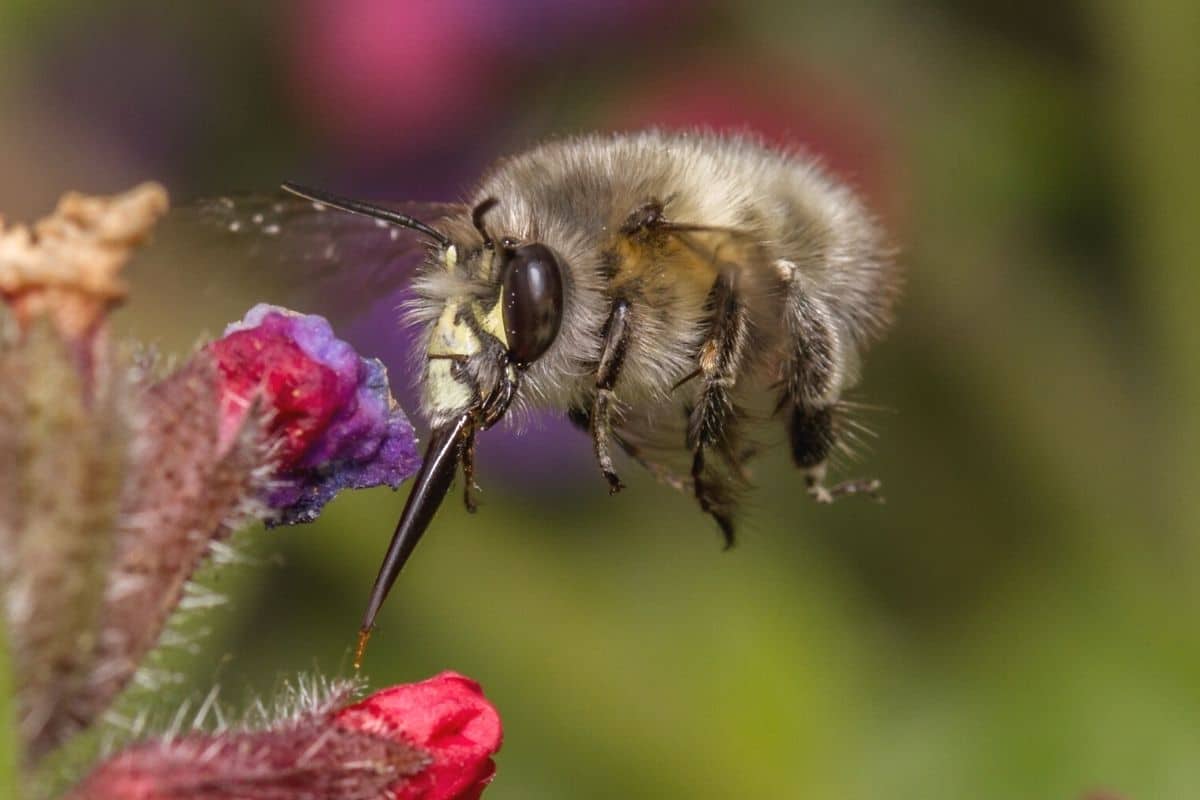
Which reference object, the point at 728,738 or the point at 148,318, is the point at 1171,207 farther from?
the point at 148,318

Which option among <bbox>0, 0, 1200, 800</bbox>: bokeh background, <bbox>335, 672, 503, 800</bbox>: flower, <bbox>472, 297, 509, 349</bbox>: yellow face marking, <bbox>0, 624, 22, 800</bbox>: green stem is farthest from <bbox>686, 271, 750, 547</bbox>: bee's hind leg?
<bbox>0, 0, 1200, 800</bbox>: bokeh background

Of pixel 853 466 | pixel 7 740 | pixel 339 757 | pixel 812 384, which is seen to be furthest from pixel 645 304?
pixel 853 466

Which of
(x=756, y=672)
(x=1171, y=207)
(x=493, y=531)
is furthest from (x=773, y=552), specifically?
(x=1171, y=207)

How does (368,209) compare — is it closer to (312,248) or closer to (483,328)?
(483,328)

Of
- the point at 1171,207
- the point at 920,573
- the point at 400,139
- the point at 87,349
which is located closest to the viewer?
the point at 87,349

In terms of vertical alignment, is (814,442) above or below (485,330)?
above
